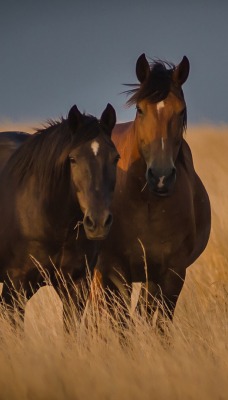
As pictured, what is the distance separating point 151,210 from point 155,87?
0.85 m

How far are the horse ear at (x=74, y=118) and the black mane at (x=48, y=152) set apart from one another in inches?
1.3

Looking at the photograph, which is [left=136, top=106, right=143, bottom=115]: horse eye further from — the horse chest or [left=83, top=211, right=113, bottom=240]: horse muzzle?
[left=83, top=211, right=113, bottom=240]: horse muzzle

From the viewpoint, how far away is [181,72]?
7320mm

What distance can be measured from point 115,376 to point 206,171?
1205 cm

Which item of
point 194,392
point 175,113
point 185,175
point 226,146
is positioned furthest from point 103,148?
point 226,146

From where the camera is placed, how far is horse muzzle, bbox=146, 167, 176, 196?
673cm

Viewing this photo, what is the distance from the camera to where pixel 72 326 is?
6.79 metres

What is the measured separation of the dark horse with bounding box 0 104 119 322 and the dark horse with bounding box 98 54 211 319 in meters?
0.36

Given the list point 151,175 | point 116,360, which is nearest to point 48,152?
point 151,175

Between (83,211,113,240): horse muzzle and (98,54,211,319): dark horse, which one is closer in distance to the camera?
(83,211,113,240): horse muzzle

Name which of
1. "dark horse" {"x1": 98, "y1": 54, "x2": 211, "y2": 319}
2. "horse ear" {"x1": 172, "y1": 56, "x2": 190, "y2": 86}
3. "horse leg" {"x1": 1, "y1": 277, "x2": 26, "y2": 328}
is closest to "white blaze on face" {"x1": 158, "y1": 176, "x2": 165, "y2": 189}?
"dark horse" {"x1": 98, "y1": 54, "x2": 211, "y2": 319}

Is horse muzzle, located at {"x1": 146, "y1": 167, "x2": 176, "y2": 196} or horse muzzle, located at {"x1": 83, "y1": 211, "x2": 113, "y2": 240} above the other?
horse muzzle, located at {"x1": 146, "y1": 167, "x2": 176, "y2": 196}

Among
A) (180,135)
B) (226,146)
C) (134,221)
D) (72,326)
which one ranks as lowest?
(226,146)

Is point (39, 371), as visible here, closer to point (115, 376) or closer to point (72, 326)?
point (115, 376)
